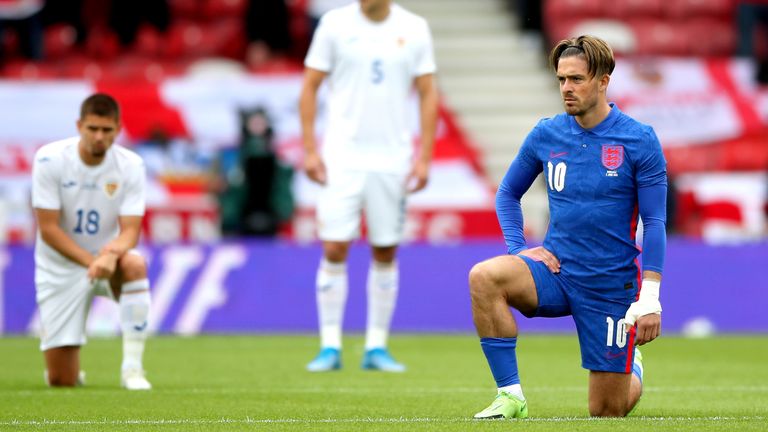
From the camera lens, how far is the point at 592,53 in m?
6.47

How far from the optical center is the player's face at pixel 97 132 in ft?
27.4

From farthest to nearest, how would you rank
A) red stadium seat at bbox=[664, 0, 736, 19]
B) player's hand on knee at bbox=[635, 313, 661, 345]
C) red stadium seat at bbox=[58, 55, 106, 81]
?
red stadium seat at bbox=[664, 0, 736, 19]
red stadium seat at bbox=[58, 55, 106, 81]
player's hand on knee at bbox=[635, 313, 661, 345]

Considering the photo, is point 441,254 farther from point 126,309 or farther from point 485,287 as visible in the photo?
point 485,287

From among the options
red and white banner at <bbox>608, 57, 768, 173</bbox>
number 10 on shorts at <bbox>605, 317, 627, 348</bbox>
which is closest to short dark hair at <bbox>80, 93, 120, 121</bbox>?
number 10 on shorts at <bbox>605, 317, 627, 348</bbox>

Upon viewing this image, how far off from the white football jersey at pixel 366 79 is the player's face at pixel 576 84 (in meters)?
3.37

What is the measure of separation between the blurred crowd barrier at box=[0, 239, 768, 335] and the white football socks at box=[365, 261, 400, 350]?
3.90 metres

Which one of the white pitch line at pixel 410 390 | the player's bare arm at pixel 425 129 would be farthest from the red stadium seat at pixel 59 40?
the white pitch line at pixel 410 390

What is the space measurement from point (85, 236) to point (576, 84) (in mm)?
3402

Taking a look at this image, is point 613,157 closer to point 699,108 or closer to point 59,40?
point 699,108

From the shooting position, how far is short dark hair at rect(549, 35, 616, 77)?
6473 mm

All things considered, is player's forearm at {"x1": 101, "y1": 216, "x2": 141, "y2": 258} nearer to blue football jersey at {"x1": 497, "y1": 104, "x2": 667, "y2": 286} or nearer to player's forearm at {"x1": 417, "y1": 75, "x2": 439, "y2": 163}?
player's forearm at {"x1": 417, "y1": 75, "x2": 439, "y2": 163}

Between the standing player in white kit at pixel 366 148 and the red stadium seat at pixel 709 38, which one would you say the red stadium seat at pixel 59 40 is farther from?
the standing player in white kit at pixel 366 148

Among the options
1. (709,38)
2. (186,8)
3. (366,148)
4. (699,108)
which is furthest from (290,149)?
(366,148)

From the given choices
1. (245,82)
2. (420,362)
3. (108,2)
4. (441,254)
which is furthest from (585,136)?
(108,2)
